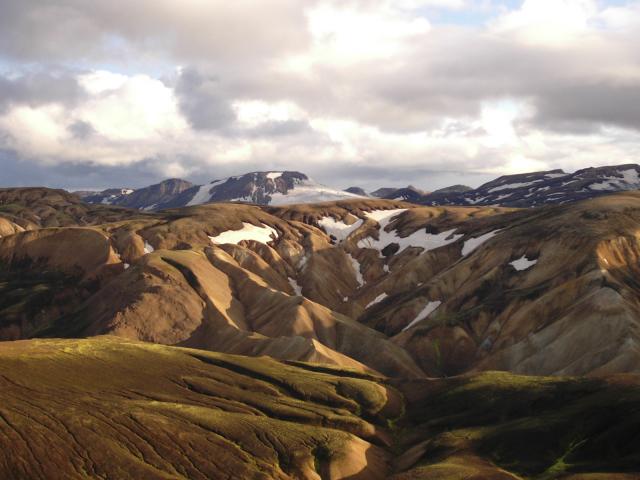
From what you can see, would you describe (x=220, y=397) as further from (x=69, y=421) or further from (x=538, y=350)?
(x=538, y=350)

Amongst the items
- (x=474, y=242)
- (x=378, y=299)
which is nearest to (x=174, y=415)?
Answer: (x=378, y=299)

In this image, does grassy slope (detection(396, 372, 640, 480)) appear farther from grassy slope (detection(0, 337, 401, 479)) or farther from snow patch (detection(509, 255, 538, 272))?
snow patch (detection(509, 255, 538, 272))

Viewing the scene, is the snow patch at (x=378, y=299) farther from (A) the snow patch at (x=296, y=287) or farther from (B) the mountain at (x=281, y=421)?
(B) the mountain at (x=281, y=421)

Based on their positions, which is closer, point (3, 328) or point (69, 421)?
point (69, 421)

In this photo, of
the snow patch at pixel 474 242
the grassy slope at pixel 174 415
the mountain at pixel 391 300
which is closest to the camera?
the grassy slope at pixel 174 415

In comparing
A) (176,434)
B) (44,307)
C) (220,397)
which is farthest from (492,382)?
(44,307)

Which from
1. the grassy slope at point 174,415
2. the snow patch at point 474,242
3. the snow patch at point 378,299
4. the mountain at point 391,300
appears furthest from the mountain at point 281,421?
the snow patch at point 474,242

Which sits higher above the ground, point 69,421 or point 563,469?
point 69,421
